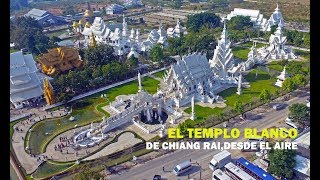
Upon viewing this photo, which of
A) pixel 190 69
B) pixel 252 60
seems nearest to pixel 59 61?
pixel 190 69

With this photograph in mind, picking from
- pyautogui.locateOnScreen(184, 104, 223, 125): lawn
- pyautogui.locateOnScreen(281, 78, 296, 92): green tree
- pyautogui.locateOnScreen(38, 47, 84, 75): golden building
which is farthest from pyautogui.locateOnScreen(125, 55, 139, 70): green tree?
pyautogui.locateOnScreen(281, 78, 296, 92): green tree

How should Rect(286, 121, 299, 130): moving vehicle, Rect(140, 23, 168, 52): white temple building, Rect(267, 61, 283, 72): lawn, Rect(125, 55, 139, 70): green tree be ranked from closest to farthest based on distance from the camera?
Rect(286, 121, 299, 130): moving vehicle
Rect(125, 55, 139, 70): green tree
Rect(267, 61, 283, 72): lawn
Rect(140, 23, 168, 52): white temple building

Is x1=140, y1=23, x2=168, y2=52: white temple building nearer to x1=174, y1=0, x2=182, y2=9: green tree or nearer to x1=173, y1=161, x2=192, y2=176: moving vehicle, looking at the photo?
x1=173, y1=161, x2=192, y2=176: moving vehicle

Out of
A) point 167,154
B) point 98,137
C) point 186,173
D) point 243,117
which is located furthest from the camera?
point 243,117

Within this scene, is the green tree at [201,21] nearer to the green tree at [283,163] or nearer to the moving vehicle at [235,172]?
the moving vehicle at [235,172]
